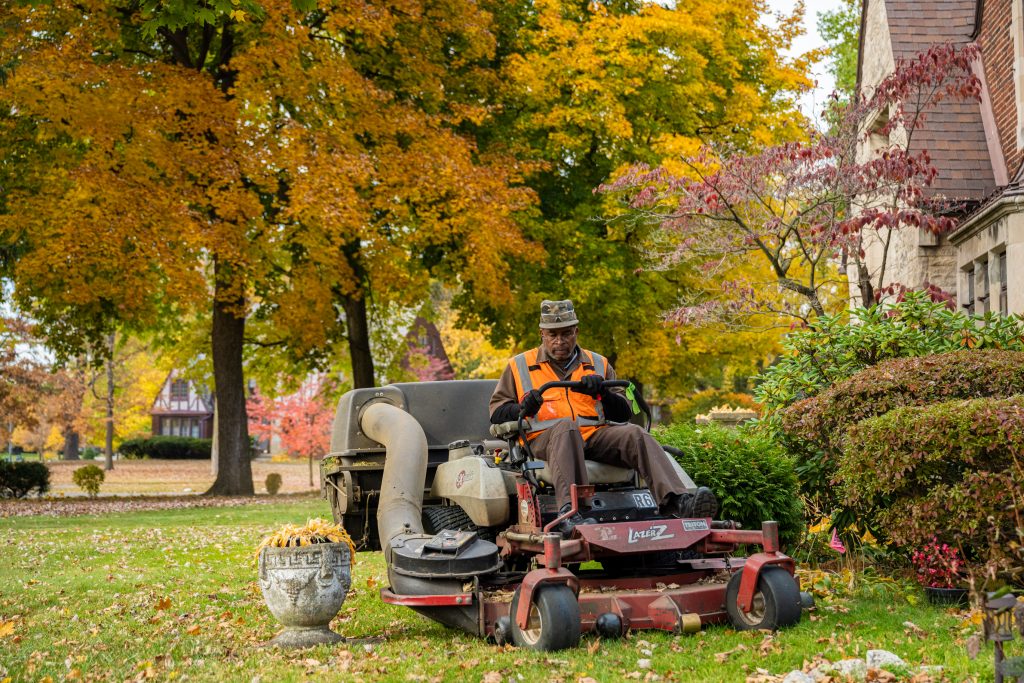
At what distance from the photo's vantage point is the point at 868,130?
18766 millimetres

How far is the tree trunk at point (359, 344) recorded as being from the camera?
2619cm

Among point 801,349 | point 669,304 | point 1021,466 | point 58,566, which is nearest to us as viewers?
point 1021,466

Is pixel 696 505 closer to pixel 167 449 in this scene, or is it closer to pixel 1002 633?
pixel 1002 633

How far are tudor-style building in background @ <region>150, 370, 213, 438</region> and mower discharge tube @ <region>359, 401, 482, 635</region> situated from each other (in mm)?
63889

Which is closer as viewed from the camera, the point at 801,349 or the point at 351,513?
the point at 351,513

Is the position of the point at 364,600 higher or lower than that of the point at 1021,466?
lower

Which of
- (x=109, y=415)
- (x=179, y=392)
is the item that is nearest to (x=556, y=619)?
(x=109, y=415)

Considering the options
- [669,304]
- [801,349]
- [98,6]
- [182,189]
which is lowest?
[801,349]

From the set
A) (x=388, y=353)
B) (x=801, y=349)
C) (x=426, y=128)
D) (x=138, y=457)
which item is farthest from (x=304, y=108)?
(x=138, y=457)

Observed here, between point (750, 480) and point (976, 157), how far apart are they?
880 centimetres

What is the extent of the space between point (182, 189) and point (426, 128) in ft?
15.7

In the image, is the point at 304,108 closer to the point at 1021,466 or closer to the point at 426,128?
the point at 426,128

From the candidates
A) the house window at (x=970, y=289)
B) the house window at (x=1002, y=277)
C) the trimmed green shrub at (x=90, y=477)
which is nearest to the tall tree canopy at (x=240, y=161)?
the trimmed green shrub at (x=90, y=477)

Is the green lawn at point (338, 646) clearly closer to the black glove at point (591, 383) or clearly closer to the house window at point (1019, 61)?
the black glove at point (591, 383)
